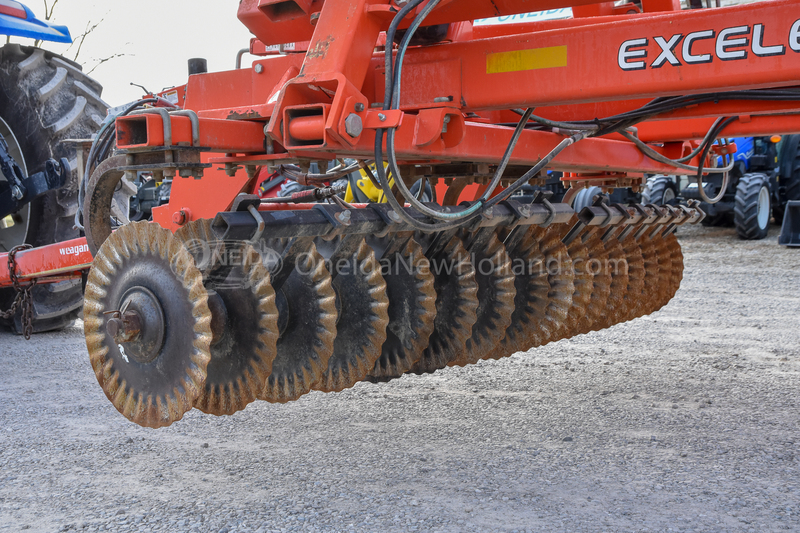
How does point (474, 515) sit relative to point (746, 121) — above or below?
below

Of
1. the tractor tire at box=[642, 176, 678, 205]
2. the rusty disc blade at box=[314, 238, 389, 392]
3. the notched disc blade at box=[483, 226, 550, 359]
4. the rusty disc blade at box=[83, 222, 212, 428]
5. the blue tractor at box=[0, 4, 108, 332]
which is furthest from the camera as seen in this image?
the tractor tire at box=[642, 176, 678, 205]

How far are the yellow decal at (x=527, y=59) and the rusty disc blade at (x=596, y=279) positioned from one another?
126 cm

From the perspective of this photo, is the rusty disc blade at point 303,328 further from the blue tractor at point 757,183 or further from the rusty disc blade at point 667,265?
the blue tractor at point 757,183

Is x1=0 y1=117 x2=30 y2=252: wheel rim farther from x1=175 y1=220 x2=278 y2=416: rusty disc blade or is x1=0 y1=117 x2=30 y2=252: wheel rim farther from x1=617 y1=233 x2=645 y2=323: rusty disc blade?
x1=617 y1=233 x2=645 y2=323: rusty disc blade

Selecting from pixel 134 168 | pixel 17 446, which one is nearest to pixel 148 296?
pixel 134 168

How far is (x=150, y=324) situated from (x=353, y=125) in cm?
70

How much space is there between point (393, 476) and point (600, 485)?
550 mm

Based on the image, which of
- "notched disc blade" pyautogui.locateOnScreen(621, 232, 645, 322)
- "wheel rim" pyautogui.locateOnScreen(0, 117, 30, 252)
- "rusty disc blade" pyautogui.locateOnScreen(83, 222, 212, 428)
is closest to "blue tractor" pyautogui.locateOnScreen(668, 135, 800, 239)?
"notched disc blade" pyautogui.locateOnScreen(621, 232, 645, 322)

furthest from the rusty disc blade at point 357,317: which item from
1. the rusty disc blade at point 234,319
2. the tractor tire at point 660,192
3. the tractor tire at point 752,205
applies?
the tractor tire at point 660,192

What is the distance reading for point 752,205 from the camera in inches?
356

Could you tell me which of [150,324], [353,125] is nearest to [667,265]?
[353,125]

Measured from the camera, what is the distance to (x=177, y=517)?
184 centimetres

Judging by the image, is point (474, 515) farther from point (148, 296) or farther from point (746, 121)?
point (746, 121)

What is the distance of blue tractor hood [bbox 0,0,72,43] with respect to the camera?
3.65 metres
